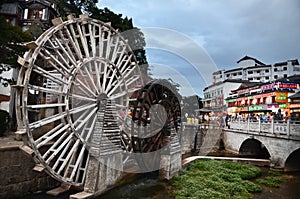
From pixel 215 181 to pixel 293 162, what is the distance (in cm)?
650

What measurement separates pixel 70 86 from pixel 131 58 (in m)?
4.85

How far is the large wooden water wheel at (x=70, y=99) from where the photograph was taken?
746 cm

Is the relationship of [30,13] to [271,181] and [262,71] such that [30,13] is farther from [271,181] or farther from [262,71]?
[262,71]

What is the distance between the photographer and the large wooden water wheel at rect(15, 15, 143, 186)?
24.5 feet

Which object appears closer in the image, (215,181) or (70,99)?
(70,99)

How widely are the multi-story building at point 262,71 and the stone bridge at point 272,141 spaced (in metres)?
32.9

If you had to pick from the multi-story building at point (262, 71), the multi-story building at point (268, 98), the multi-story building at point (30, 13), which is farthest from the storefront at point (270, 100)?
the multi-story building at point (30, 13)

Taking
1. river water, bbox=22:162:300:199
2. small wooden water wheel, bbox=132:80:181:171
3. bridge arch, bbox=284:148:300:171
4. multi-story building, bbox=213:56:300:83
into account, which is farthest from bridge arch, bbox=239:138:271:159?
multi-story building, bbox=213:56:300:83

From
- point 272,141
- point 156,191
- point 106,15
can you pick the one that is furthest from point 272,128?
point 106,15

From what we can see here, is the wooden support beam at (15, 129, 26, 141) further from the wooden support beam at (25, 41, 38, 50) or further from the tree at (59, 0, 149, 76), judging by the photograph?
the tree at (59, 0, 149, 76)

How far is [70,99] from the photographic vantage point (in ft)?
28.5

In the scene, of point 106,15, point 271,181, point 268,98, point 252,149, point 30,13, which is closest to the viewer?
point 271,181

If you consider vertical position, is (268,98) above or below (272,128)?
above

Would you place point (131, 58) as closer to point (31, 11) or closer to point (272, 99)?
point (31, 11)
